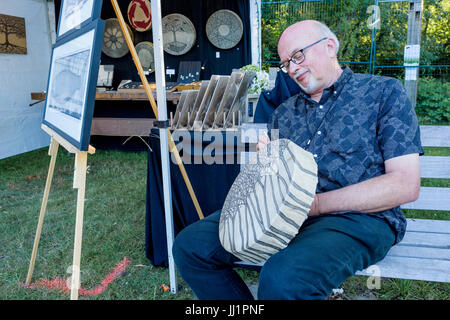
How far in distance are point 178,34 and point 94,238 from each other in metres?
4.02

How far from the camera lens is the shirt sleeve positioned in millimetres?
1305

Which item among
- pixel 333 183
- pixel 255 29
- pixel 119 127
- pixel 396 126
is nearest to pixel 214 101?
pixel 333 183

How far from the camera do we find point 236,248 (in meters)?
1.22

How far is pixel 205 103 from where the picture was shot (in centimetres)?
236

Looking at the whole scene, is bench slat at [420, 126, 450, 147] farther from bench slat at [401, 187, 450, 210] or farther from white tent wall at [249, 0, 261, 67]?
white tent wall at [249, 0, 261, 67]

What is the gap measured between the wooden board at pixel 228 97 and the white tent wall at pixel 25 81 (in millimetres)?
4268

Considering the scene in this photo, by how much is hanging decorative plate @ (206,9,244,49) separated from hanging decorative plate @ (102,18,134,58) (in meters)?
1.39

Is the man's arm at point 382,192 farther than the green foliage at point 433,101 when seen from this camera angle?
No

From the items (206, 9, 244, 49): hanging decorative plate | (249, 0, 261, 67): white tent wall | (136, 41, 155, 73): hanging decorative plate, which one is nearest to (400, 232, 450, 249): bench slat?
(249, 0, 261, 67): white tent wall

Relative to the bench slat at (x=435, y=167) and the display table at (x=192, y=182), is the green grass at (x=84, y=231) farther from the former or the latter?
the bench slat at (x=435, y=167)

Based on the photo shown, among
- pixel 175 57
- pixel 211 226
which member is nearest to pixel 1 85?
pixel 175 57

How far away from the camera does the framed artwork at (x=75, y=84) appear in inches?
49.8

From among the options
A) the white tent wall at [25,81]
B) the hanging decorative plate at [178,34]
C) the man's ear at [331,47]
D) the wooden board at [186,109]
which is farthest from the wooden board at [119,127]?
the man's ear at [331,47]

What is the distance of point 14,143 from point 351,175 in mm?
5475
